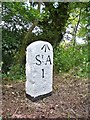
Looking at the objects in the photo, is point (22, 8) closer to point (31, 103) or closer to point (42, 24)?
point (42, 24)

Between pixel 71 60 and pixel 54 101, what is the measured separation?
0.91ft

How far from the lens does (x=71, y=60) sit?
5.08ft

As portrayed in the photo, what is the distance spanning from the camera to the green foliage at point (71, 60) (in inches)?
60.1

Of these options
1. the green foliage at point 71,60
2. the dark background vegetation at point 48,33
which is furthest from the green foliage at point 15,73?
the green foliage at point 71,60

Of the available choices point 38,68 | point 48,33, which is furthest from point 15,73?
point 48,33

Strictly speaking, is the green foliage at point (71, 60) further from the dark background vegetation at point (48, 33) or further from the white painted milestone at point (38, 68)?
the white painted milestone at point (38, 68)

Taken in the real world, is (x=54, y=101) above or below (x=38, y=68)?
below

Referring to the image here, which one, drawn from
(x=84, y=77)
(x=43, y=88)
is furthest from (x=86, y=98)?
(x=43, y=88)

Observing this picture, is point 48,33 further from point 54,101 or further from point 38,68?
point 54,101

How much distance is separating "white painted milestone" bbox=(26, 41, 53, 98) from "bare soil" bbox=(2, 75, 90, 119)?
54mm

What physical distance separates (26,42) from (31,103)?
0.35m

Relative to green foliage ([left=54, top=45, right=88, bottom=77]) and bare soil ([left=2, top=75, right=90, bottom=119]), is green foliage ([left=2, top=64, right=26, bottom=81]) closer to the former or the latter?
bare soil ([left=2, top=75, right=90, bottom=119])

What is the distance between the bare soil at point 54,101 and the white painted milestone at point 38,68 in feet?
0.18

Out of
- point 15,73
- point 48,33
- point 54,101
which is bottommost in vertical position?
point 54,101
